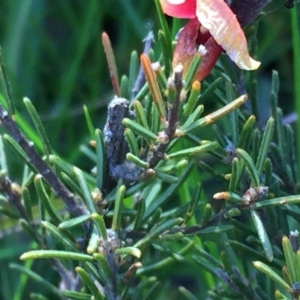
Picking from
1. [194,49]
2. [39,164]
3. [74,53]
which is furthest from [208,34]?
[74,53]

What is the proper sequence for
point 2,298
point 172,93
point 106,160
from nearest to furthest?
1. point 172,93
2. point 106,160
3. point 2,298

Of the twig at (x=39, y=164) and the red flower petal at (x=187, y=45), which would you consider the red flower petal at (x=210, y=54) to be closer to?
the red flower petal at (x=187, y=45)

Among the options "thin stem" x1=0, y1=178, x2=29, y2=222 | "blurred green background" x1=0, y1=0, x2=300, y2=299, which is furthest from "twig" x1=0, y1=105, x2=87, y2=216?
"blurred green background" x1=0, y1=0, x2=300, y2=299

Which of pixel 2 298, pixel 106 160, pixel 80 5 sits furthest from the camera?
pixel 80 5

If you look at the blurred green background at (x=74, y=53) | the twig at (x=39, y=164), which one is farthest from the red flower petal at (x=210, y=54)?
the blurred green background at (x=74, y=53)

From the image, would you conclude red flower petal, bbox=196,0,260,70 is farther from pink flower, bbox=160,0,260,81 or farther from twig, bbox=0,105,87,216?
twig, bbox=0,105,87,216

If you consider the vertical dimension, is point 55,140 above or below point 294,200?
below

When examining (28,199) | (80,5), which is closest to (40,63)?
(80,5)

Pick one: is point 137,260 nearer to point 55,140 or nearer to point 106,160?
point 106,160
